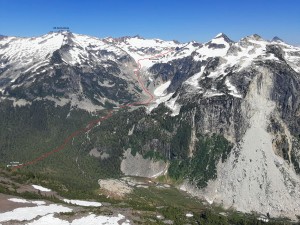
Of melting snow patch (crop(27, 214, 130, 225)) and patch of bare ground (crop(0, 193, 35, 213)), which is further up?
patch of bare ground (crop(0, 193, 35, 213))

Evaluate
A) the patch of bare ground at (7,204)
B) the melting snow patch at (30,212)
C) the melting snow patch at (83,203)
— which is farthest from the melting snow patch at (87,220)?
the melting snow patch at (83,203)

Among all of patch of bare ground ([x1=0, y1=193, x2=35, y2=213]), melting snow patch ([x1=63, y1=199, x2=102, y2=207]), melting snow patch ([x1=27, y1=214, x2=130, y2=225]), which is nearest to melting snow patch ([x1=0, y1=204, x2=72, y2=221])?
patch of bare ground ([x1=0, y1=193, x2=35, y2=213])

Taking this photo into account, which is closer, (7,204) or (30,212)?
(30,212)

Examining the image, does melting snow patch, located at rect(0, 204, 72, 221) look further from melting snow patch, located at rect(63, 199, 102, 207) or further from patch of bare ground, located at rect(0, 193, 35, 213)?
melting snow patch, located at rect(63, 199, 102, 207)

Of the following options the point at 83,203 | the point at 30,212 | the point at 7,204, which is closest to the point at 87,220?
the point at 30,212

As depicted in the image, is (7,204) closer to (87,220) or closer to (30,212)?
(30,212)

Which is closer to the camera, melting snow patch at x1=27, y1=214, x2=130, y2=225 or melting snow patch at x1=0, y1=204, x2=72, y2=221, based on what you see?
melting snow patch at x1=27, y1=214, x2=130, y2=225

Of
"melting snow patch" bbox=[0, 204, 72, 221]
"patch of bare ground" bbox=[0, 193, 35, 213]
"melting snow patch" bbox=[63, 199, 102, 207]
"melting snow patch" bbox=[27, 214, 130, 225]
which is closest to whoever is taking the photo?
"melting snow patch" bbox=[27, 214, 130, 225]

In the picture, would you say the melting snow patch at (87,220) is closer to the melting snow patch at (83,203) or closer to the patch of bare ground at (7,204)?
the patch of bare ground at (7,204)

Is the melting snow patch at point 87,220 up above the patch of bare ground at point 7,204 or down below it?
below

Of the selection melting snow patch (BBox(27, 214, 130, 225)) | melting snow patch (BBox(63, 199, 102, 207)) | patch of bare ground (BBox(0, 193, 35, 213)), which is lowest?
melting snow patch (BBox(63, 199, 102, 207))

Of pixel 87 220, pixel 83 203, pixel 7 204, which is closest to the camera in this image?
pixel 87 220

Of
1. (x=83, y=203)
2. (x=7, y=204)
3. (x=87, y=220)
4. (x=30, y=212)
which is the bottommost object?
(x=83, y=203)

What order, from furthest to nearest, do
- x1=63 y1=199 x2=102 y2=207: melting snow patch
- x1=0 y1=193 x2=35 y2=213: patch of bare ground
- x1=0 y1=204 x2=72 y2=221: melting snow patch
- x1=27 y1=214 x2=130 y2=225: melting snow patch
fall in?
x1=63 y1=199 x2=102 y2=207: melting snow patch
x1=0 y1=193 x2=35 y2=213: patch of bare ground
x1=0 y1=204 x2=72 y2=221: melting snow patch
x1=27 y1=214 x2=130 y2=225: melting snow patch
